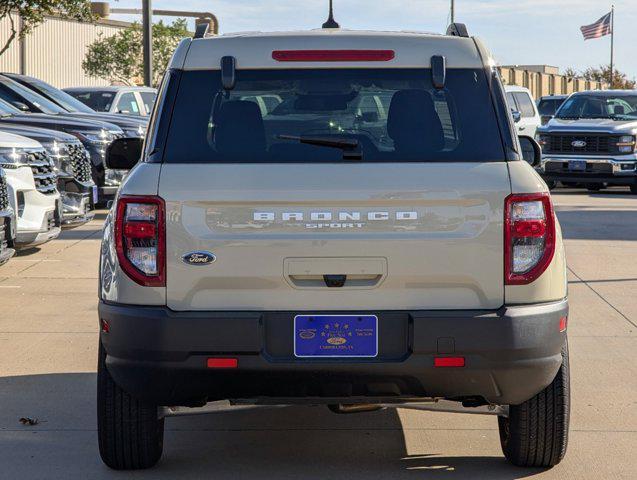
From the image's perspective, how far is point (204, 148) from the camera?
4.98m

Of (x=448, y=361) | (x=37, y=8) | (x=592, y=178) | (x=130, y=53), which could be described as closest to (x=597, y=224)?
(x=592, y=178)

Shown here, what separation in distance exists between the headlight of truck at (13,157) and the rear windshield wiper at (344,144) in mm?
6084

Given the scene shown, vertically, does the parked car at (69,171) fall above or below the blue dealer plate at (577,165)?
above

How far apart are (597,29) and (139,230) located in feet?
166

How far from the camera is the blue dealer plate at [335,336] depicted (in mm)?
4820

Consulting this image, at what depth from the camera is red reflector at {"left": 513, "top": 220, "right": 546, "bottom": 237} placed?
15.9ft

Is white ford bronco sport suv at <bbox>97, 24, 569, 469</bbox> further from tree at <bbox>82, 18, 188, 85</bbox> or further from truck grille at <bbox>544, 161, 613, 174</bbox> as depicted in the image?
tree at <bbox>82, 18, 188, 85</bbox>

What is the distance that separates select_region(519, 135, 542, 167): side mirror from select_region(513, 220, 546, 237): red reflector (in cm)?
171

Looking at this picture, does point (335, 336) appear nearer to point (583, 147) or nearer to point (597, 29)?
point (583, 147)

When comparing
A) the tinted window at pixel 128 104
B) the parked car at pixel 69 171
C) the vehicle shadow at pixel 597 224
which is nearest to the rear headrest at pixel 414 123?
the parked car at pixel 69 171

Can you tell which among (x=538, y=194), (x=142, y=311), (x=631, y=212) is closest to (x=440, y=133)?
(x=538, y=194)

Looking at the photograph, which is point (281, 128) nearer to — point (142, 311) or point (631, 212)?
point (142, 311)

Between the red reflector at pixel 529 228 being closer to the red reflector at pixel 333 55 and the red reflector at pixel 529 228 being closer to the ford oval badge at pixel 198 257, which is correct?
the red reflector at pixel 333 55

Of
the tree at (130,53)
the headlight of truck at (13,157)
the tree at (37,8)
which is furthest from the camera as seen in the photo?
the tree at (130,53)
